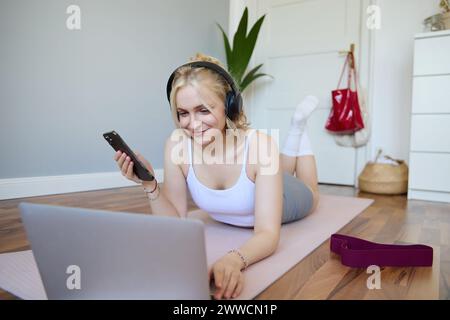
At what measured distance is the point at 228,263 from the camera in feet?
2.45

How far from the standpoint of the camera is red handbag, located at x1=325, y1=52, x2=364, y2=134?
8.75 ft

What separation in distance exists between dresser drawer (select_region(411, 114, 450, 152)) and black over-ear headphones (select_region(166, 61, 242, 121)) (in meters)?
1.65

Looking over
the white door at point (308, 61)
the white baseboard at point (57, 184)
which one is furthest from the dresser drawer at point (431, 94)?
the white baseboard at point (57, 184)

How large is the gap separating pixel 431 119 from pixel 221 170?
5.38 ft

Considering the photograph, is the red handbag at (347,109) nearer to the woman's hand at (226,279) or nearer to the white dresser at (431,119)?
the white dresser at (431,119)

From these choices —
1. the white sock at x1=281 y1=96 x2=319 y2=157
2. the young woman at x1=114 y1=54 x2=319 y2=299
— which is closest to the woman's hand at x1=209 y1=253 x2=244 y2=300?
the young woman at x1=114 y1=54 x2=319 y2=299

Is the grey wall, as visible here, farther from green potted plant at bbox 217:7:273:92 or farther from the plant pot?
the plant pot

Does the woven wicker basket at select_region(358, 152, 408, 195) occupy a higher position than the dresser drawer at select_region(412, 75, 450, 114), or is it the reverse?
the dresser drawer at select_region(412, 75, 450, 114)

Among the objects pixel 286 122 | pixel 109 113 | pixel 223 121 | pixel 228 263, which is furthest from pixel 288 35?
pixel 228 263

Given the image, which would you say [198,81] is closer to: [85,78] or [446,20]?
[85,78]

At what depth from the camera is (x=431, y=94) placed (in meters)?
2.13

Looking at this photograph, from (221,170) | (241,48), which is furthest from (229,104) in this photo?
(241,48)

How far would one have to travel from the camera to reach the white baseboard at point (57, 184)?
1.94 metres

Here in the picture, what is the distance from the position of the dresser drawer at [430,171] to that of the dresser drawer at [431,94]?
27 cm
